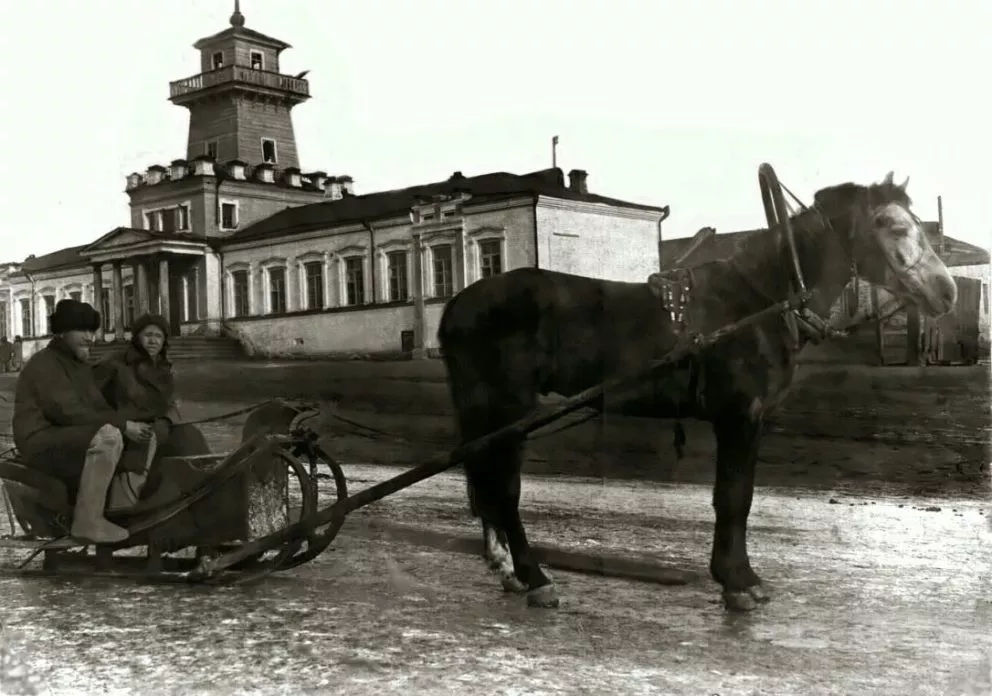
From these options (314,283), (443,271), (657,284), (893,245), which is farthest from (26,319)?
(893,245)

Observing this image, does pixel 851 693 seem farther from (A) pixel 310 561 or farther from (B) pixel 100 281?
(B) pixel 100 281

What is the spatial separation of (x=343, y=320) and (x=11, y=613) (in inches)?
79.4

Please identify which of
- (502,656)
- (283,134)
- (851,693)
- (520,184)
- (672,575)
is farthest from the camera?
(283,134)

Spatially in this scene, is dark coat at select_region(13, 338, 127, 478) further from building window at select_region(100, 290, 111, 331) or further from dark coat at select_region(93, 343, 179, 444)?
building window at select_region(100, 290, 111, 331)

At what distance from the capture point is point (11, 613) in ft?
14.5

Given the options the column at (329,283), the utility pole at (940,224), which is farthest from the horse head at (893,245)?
the column at (329,283)

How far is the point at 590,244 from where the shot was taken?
166 inches

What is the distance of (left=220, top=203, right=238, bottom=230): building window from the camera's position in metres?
4.77

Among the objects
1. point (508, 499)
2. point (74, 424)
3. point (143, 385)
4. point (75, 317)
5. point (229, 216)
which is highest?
point (229, 216)

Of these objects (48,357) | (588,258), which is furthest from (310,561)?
(588,258)

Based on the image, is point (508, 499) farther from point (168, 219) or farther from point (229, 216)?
point (168, 219)

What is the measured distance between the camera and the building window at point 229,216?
4.77 meters

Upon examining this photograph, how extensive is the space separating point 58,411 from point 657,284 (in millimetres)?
2795

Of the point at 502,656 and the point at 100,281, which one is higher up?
the point at 100,281
